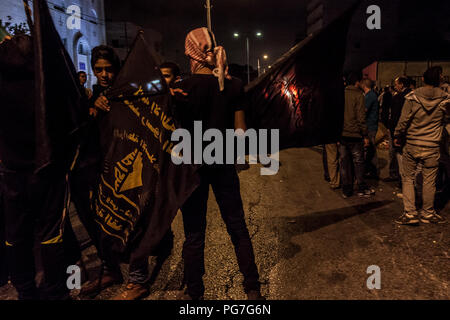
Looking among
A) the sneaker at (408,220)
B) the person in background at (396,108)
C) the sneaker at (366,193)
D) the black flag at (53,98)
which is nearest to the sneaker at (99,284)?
the black flag at (53,98)

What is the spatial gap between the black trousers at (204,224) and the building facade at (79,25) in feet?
98.5

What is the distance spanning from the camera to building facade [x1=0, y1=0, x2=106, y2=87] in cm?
2997

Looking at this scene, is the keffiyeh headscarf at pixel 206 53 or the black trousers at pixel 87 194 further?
the black trousers at pixel 87 194

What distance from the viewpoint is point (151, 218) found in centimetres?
255

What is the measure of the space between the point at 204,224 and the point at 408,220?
316cm

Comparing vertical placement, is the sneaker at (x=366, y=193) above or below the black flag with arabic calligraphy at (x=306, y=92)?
below

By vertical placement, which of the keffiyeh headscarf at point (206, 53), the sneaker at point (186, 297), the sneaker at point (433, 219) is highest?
the keffiyeh headscarf at point (206, 53)

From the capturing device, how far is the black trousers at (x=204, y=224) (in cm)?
252

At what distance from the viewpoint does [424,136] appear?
13.6ft

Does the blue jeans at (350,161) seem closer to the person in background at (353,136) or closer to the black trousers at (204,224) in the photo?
the person in background at (353,136)

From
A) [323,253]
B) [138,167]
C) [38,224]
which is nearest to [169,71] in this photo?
[138,167]

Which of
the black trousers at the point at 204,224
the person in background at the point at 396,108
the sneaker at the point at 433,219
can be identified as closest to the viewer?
the black trousers at the point at 204,224

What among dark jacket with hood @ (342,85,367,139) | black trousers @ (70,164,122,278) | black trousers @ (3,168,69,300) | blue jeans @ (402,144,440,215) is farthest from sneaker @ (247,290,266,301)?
dark jacket with hood @ (342,85,367,139)

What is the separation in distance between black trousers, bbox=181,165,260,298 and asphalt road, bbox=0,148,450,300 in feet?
1.14
